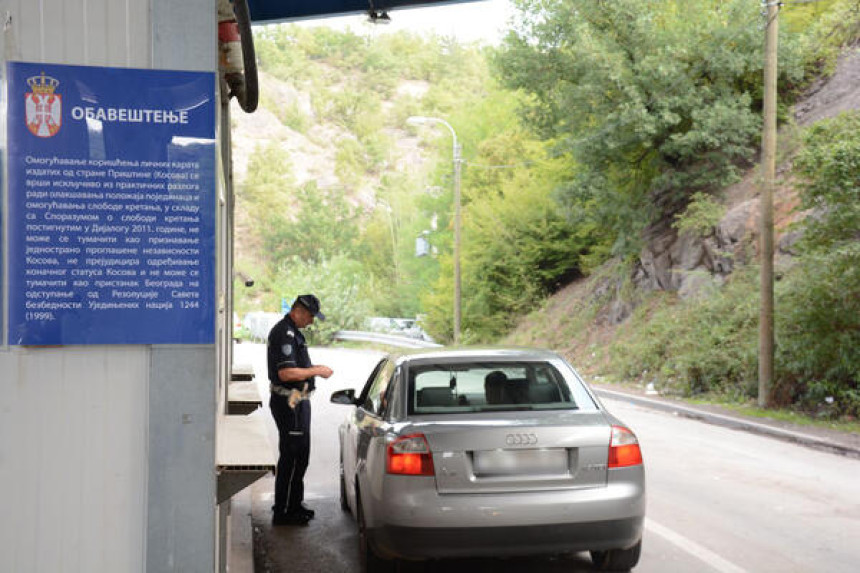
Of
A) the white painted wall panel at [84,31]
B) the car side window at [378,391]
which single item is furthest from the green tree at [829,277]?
the white painted wall panel at [84,31]

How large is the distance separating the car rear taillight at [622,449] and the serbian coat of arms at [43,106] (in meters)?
3.58

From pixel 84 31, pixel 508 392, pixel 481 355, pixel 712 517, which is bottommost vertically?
pixel 712 517

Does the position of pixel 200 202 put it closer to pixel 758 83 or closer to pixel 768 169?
pixel 768 169

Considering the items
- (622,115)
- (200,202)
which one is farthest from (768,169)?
(200,202)

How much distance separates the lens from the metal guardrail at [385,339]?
3612 centimetres

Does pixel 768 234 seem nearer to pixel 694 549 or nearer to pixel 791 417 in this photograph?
pixel 791 417

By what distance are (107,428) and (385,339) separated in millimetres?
37460

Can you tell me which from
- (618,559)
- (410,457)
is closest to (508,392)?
(410,457)

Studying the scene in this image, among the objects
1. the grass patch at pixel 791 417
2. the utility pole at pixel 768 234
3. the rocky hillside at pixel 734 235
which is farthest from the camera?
the rocky hillside at pixel 734 235

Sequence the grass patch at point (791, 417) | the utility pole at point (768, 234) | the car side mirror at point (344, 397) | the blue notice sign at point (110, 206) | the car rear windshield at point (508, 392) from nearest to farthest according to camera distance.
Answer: the blue notice sign at point (110, 206)
the car rear windshield at point (508, 392)
the car side mirror at point (344, 397)
the grass patch at point (791, 417)
the utility pole at point (768, 234)

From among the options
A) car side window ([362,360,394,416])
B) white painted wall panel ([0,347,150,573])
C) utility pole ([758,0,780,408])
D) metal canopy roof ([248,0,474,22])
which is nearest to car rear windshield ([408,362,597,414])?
car side window ([362,360,394,416])

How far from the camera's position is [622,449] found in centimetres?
552

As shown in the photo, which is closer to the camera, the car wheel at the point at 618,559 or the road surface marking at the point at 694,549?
the car wheel at the point at 618,559

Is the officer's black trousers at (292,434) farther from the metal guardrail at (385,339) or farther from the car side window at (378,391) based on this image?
the metal guardrail at (385,339)
